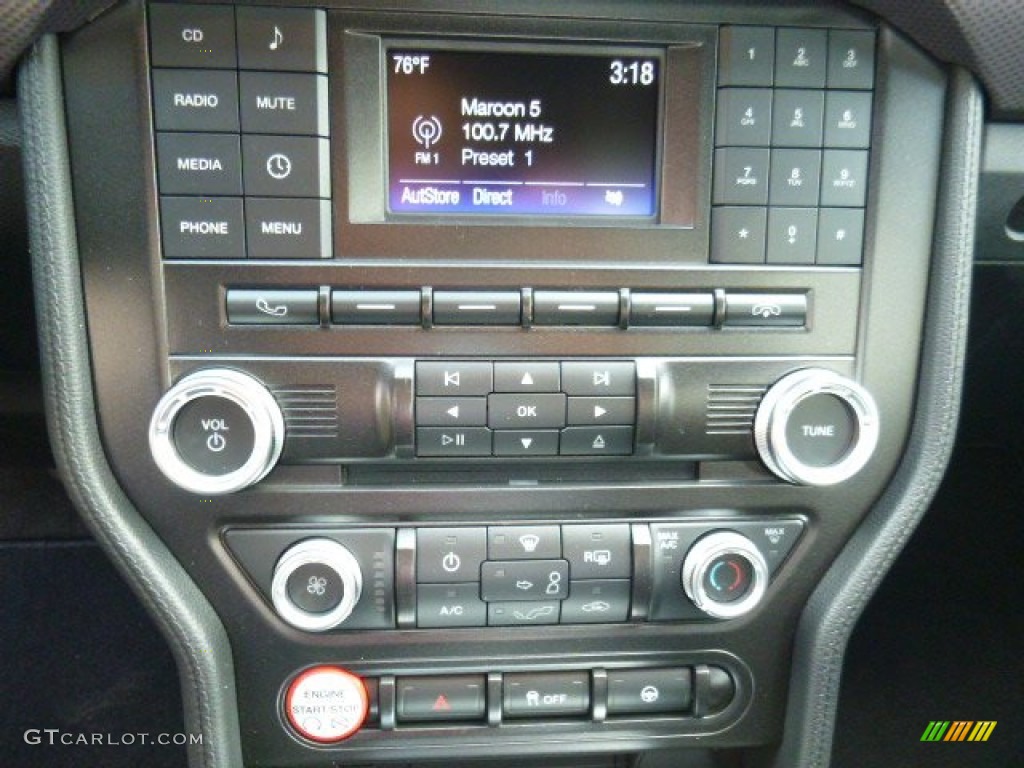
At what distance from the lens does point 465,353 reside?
0.74 m

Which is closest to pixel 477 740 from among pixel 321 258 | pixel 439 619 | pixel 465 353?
pixel 439 619

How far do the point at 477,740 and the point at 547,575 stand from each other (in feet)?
0.66

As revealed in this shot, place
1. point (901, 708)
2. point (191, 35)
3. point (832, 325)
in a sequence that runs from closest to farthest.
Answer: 1. point (191, 35)
2. point (832, 325)
3. point (901, 708)

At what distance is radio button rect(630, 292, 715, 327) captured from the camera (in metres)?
0.74

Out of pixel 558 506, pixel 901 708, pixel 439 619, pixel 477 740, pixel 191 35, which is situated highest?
pixel 191 35

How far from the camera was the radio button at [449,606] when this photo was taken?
0.78 meters

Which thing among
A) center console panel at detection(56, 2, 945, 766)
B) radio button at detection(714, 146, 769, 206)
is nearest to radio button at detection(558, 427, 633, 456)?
center console panel at detection(56, 2, 945, 766)

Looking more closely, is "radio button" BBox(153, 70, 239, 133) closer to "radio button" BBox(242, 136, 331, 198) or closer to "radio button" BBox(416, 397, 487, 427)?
"radio button" BBox(242, 136, 331, 198)

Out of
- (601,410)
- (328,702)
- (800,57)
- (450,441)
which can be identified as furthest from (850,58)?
(328,702)

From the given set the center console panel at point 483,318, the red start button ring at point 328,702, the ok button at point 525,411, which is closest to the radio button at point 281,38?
the center console panel at point 483,318

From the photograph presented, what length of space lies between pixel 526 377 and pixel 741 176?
0.26 meters

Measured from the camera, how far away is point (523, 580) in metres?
0.79

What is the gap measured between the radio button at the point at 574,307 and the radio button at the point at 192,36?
0.33 m

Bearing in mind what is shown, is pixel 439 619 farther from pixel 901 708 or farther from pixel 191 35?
pixel 901 708
